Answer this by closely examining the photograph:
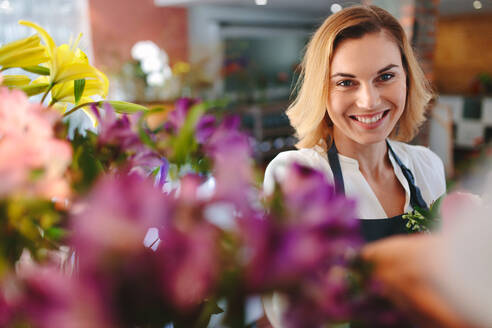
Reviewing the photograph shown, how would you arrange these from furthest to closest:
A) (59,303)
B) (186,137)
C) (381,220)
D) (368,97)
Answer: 1. (381,220)
2. (368,97)
3. (186,137)
4. (59,303)

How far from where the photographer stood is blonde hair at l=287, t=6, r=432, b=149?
102 cm

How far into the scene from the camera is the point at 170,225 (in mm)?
262

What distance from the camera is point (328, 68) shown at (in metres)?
1.03

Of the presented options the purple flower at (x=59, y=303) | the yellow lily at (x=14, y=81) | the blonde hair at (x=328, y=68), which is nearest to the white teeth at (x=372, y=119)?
the blonde hair at (x=328, y=68)

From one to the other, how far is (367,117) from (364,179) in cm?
22

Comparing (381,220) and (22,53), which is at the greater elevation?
(22,53)

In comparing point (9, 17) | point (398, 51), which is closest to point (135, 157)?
point (398, 51)

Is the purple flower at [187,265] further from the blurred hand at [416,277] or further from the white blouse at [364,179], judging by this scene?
the white blouse at [364,179]

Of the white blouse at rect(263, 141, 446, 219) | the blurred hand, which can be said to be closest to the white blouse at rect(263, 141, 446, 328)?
the white blouse at rect(263, 141, 446, 219)

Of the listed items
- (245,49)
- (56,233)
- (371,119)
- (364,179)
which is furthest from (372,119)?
(245,49)

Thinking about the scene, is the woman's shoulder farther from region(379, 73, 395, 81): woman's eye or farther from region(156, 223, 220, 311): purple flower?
region(156, 223, 220, 311): purple flower

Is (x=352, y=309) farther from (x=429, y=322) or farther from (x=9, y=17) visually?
(x=9, y=17)

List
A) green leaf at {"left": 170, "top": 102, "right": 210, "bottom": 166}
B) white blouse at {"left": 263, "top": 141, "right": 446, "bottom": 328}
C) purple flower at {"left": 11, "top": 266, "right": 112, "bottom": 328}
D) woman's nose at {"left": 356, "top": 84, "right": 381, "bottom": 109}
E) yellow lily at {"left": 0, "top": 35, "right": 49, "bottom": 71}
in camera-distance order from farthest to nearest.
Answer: white blouse at {"left": 263, "top": 141, "right": 446, "bottom": 328}
woman's nose at {"left": 356, "top": 84, "right": 381, "bottom": 109}
yellow lily at {"left": 0, "top": 35, "right": 49, "bottom": 71}
green leaf at {"left": 170, "top": 102, "right": 210, "bottom": 166}
purple flower at {"left": 11, "top": 266, "right": 112, "bottom": 328}

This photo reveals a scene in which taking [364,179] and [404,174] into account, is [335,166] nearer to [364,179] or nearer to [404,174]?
[364,179]
